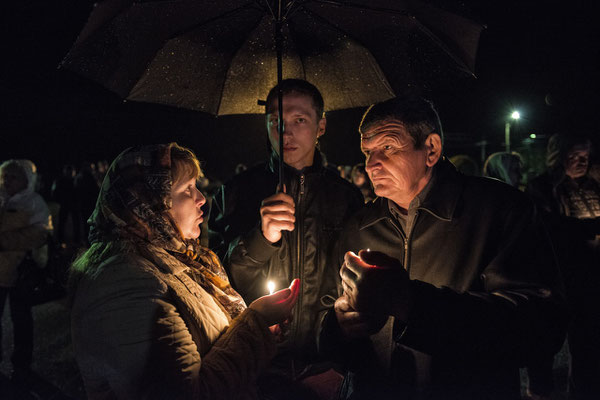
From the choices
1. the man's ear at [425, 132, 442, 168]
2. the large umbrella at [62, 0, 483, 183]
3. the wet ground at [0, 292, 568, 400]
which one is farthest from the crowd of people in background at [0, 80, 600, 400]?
the large umbrella at [62, 0, 483, 183]

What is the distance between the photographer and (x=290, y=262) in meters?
2.87

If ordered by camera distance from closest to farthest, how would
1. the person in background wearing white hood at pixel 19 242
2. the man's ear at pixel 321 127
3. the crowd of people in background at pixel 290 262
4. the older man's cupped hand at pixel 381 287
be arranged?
the older man's cupped hand at pixel 381 287 < the crowd of people in background at pixel 290 262 < the man's ear at pixel 321 127 < the person in background wearing white hood at pixel 19 242

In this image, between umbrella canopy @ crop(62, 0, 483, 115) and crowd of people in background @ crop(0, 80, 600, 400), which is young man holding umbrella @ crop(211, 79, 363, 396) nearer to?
A: crowd of people in background @ crop(0, 80, 600, 400)

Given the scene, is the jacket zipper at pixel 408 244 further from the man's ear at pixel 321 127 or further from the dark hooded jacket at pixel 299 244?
the man's ear at pixel 321 127

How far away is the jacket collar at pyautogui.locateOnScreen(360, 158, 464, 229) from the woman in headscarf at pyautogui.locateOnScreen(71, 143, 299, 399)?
665mm

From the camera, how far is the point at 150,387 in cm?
165

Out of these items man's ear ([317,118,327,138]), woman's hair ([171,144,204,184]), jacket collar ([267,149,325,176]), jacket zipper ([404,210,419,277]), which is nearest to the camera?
jacket zipper ([404,210,419,277])

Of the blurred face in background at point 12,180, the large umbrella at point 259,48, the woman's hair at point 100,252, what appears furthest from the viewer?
the blurred face in background at point 12,180

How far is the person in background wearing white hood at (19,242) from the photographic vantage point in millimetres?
4977

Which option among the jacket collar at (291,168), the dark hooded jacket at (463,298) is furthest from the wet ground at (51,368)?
the dark hooded jacket at (463,298)

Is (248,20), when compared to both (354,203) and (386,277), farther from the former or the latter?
(386,277)

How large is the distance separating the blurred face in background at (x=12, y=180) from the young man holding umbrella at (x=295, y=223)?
Result: 3.47 m

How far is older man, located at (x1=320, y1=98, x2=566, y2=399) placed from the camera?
1680 millimetres

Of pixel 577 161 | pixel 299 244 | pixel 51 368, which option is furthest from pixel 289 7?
pixel 51 368
